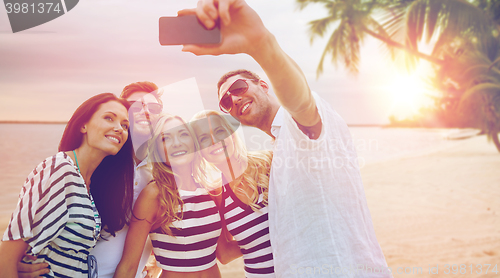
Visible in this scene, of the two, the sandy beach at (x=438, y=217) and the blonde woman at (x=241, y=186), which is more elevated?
the blonde woman at (x=241, y=186)

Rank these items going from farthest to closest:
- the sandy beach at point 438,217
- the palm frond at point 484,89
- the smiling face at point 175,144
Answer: the palm frond at point 484,89, the sandy beach at point 438,217, the smiling face at point 175,144

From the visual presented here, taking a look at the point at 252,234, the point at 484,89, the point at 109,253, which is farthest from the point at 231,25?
the point at 484,89

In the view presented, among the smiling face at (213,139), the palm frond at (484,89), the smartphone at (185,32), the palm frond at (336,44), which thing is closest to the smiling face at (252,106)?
the smiling face at (213,139)

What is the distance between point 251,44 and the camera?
1099 millimetres

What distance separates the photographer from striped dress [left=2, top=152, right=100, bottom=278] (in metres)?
1.84

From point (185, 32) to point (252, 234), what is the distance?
1.74 metres

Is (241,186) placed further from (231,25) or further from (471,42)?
(471,42)

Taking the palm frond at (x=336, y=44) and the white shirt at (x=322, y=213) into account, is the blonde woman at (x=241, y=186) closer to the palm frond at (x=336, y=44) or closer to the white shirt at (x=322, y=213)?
the white shirt at (x=322, y=213)

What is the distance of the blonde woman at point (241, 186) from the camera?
2.33 meters

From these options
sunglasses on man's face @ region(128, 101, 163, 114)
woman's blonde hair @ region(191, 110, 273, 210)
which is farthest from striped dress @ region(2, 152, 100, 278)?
sunglasses on man's face @ region(128, 101, 163, 114)

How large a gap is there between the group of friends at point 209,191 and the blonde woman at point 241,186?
0.01 metres

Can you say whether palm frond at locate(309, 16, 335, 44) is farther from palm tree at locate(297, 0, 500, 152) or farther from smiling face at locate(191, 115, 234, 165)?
smiling face at locate(191, 115, 234, 165)

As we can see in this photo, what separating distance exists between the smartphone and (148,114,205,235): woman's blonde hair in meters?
1.65

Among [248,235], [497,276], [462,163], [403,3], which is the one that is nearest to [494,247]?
[497,276]
